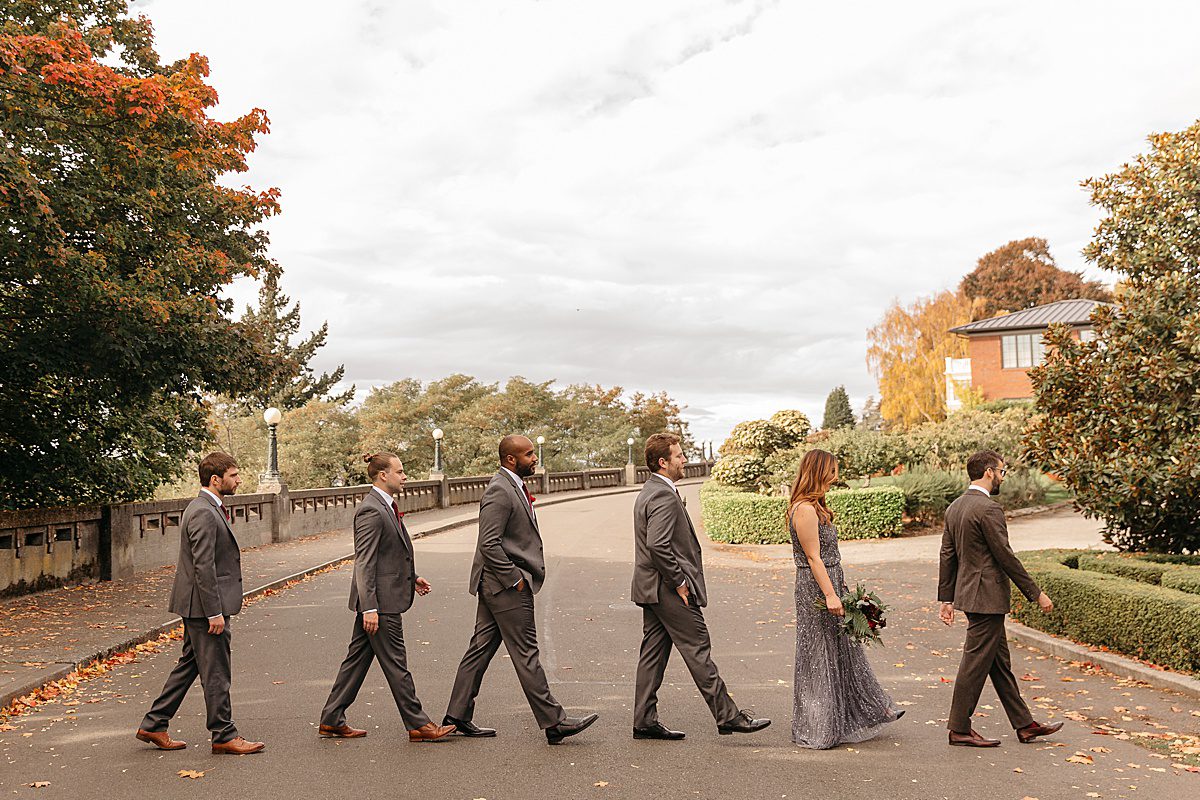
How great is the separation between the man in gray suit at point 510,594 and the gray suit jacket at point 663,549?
67cm

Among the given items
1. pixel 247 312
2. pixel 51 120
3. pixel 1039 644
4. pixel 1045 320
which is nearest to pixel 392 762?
pixel 1039 644

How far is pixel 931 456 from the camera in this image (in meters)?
29.3

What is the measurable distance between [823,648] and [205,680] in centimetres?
386

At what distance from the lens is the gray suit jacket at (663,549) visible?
6.63 meters

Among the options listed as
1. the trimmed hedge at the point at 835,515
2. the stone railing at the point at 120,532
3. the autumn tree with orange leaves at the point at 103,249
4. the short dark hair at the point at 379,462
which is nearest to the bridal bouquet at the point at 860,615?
the short dark hair at the point at 379,462

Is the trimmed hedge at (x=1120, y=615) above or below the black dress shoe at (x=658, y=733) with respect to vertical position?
above

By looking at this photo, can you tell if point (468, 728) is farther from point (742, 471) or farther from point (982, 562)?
point (742, 471)

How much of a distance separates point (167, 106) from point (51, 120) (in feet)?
4.48

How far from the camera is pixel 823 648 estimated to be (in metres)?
6.59

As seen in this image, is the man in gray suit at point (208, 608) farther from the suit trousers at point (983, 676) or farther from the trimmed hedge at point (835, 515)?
the trimmed hedge at point (835, 515)

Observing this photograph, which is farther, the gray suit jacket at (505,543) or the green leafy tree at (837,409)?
the green leafy tree at (837,409)

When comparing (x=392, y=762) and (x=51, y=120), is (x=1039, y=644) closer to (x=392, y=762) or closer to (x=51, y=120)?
(x=392, y=762)

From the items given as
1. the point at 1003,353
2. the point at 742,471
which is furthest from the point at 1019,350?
the point at 742,471

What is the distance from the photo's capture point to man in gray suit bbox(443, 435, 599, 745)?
21.6 ft
